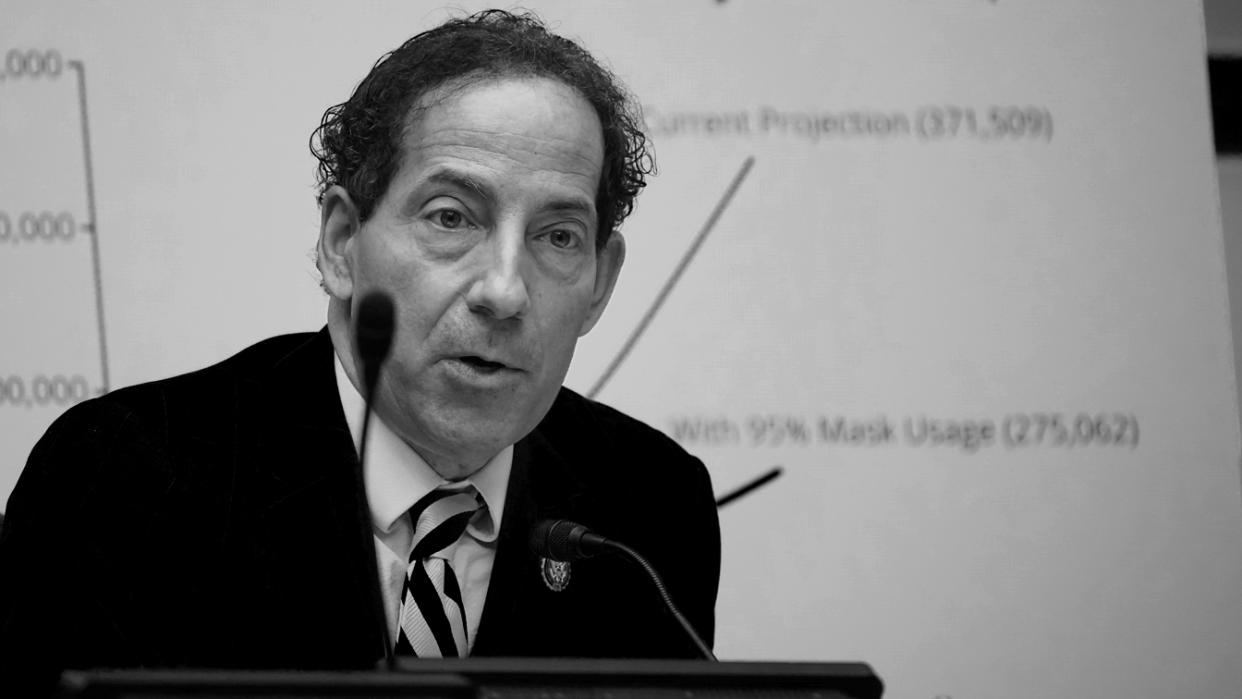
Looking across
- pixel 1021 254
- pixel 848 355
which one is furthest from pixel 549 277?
pixel 1021 254

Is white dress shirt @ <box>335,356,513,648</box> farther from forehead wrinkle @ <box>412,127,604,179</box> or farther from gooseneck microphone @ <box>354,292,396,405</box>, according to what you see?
gooseneck microphone @ <box>354,292,396,405</box>

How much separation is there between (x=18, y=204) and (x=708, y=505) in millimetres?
1417

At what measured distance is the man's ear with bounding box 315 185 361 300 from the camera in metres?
1.88

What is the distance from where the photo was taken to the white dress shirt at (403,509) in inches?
69.3

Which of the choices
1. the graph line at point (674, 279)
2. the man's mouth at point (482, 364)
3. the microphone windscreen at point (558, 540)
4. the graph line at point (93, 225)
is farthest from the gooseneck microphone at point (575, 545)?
the graph line at point (93, 225)

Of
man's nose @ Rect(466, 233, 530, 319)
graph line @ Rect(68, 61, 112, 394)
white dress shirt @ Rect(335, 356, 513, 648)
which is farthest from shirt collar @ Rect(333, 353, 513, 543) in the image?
graph line @ Rect(68, 61, 112, 394)

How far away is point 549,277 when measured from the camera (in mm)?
1812

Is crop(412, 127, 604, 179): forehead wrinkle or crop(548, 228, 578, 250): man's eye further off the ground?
crop(412, 127, 604, 179): forehead wrinkle

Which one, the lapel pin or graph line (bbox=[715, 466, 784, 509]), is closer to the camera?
the lapel pin

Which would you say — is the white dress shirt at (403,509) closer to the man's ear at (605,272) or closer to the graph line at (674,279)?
the man's ear at (605,272)

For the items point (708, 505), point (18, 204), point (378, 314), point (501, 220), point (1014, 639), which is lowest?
point (1014, 639)

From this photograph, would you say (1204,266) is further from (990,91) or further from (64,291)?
(64,291)

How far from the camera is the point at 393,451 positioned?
1.81 m

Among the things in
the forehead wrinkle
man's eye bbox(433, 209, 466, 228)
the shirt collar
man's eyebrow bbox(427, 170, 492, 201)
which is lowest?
the shirt collar
